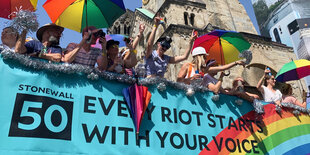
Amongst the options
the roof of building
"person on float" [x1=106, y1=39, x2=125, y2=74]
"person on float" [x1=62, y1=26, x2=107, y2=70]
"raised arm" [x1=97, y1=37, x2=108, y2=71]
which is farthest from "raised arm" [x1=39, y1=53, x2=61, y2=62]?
the roof of building

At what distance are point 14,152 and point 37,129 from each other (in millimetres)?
406

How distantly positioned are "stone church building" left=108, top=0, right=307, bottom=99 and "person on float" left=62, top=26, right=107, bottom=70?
968 centimetres

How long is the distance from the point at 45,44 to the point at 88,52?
829 millimetres

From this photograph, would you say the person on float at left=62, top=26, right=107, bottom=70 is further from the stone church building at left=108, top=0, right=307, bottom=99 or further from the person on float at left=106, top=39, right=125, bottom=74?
the stone church building at left=108, top=0, right=307, bottom=99

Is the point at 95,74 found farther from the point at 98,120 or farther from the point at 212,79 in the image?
the point at 212,79

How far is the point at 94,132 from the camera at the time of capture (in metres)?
3.95

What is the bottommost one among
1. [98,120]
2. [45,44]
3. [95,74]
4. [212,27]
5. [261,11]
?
[98,120]

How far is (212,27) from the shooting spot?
16844mm

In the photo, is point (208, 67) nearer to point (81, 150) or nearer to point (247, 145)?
point (247, 145)

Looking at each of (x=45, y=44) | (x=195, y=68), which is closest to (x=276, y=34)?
(x=195, y=68)

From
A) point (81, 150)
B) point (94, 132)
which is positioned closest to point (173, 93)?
point (94, 132)

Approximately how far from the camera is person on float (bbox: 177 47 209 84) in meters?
5.63

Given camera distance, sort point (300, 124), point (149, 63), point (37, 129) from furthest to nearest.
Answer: point (300, 124), point (149, 63), point (37, 129)

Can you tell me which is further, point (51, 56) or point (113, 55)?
point (113, 55)
